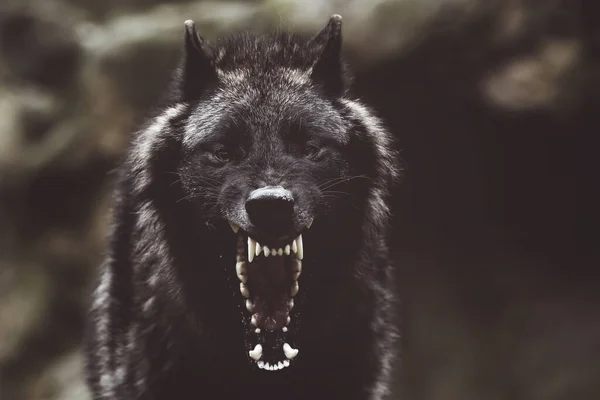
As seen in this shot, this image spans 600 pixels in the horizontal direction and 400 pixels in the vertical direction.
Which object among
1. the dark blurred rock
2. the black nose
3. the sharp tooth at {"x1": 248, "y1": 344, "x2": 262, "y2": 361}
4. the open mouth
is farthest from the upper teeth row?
the dark blurred rock

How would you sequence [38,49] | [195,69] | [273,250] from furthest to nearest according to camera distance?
[38,49] < [195,69] < [273,250]

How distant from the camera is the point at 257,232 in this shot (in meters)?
2.55

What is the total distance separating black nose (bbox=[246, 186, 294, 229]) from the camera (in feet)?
8.18

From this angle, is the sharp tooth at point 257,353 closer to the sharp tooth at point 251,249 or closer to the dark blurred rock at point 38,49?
the sharp tooth at point 251,249

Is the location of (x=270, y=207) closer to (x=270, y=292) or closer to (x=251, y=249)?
(x=251, y=249)

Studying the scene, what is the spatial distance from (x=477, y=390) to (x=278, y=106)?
406 centimetres

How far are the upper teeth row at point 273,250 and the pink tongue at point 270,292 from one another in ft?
0.11

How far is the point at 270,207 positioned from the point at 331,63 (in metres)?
0.81

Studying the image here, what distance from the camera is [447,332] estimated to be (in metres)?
6.19

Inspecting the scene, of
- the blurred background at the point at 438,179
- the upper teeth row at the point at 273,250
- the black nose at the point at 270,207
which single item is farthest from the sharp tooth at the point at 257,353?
the blurred background at the point at 438,179

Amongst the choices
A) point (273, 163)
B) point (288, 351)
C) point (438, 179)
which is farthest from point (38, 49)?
point (288, 351)

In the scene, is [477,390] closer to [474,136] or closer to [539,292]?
[539,292]

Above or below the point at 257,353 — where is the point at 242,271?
above

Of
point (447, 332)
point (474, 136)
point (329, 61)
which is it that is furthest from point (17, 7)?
point (329, 61)
